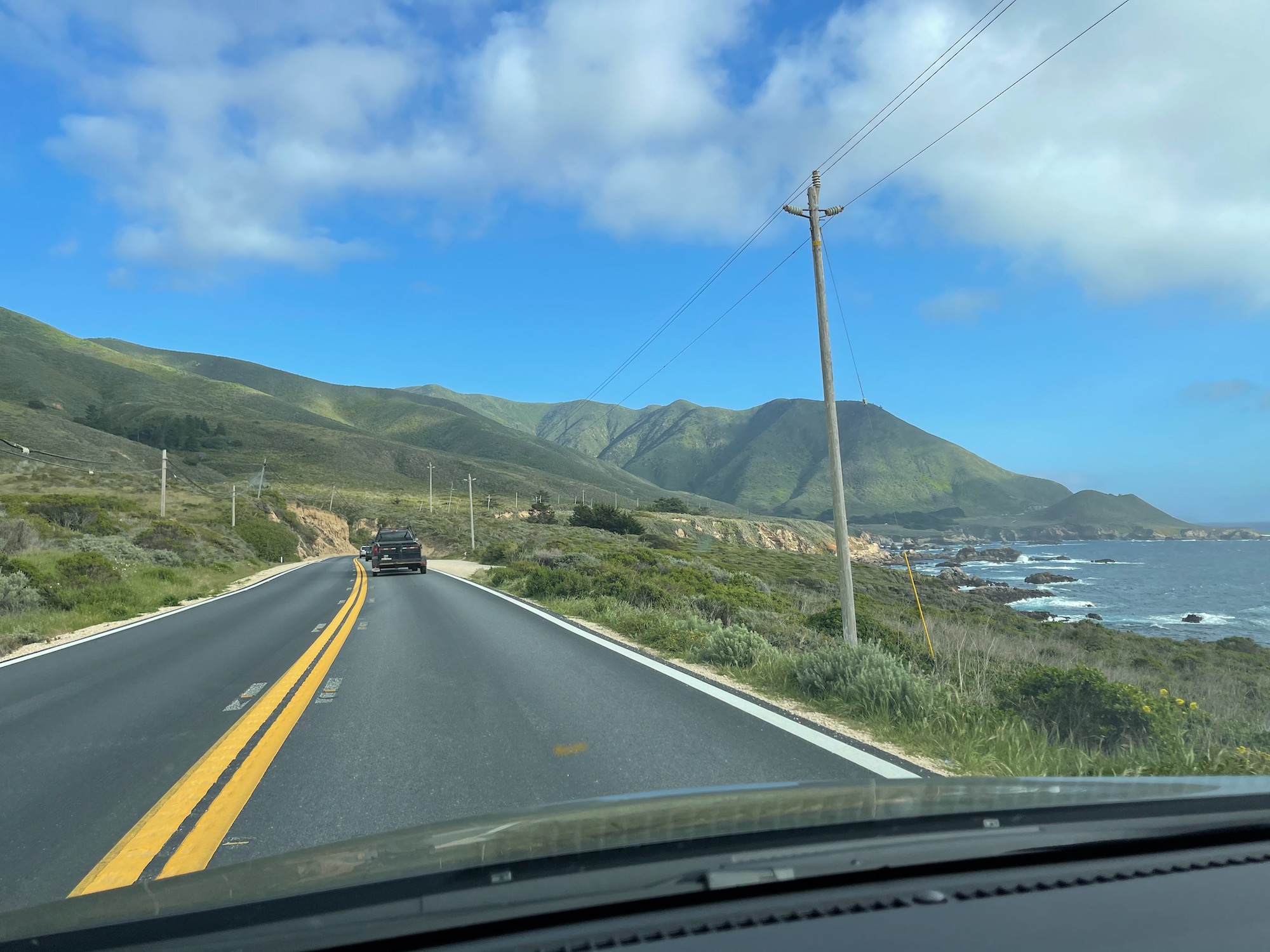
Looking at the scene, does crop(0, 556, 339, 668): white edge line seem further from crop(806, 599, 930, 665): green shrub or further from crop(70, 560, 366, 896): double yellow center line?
crop(806, 599, 930, 665): green shrub

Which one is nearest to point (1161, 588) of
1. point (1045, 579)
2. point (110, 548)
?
point (1045, 579)

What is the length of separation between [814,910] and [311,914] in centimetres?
132

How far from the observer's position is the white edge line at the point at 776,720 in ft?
16.5

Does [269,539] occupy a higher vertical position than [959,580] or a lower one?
higher

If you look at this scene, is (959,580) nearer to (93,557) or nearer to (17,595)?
(93,557)

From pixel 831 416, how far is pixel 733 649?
16.6 ft

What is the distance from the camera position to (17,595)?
15312mm

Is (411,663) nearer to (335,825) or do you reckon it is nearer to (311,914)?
(335,825)

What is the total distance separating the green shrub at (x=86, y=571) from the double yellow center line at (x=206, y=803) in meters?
13.7

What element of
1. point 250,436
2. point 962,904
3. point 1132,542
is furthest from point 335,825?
point 1132,542

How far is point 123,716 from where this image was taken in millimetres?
6992

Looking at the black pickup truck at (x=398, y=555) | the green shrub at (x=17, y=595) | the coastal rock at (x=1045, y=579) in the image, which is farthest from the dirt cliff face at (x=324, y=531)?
the coastal rock at (x=1045, y=579)

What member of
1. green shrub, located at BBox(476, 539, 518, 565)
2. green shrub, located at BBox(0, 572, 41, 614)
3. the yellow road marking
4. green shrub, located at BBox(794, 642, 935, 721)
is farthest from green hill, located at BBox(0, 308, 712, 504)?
green shrub, located at BBox(794, 642, 935, 721)

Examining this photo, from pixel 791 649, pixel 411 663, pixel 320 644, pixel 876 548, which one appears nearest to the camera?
pixel 411 663
